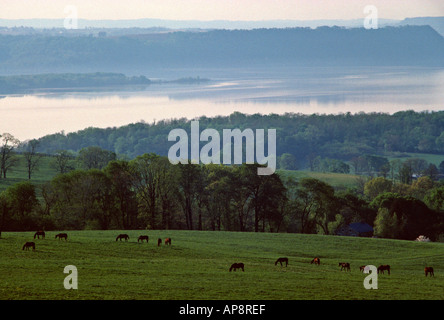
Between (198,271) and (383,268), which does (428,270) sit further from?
(198,271)

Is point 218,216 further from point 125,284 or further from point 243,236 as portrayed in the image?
point 125,284

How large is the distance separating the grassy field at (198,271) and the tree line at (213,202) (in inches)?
548

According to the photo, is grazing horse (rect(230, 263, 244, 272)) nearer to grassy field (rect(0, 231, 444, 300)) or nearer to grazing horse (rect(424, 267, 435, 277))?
grassy field (rect(0, 231, 444, 300))

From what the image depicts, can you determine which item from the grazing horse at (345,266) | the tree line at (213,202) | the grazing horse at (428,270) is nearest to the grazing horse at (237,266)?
the grazing horse at (345,266)

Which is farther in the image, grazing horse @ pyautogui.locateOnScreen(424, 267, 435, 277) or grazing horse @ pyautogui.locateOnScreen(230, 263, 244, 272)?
grazing horse @ pyautogui.locateOnScreen(424, 267, 435, 277)

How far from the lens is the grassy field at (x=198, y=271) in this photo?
1955 centimetres

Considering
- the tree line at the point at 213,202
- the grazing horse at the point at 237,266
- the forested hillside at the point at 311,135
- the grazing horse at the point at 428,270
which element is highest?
the forested hillside at the point at 311,135

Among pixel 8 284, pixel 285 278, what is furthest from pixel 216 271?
pixel 8 284

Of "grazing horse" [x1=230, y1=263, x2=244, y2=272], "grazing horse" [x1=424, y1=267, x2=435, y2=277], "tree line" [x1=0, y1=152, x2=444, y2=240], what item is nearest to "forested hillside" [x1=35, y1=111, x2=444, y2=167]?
"tree line" [x1=0, y1=152, x2=444, y2=240]

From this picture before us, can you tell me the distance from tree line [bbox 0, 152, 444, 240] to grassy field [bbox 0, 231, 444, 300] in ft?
45.7

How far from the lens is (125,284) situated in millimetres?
20562

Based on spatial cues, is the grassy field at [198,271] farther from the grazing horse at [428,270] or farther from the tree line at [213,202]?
the tree line at [213,202]

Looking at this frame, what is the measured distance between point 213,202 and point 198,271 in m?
32.5

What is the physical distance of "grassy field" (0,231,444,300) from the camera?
64.1ft
